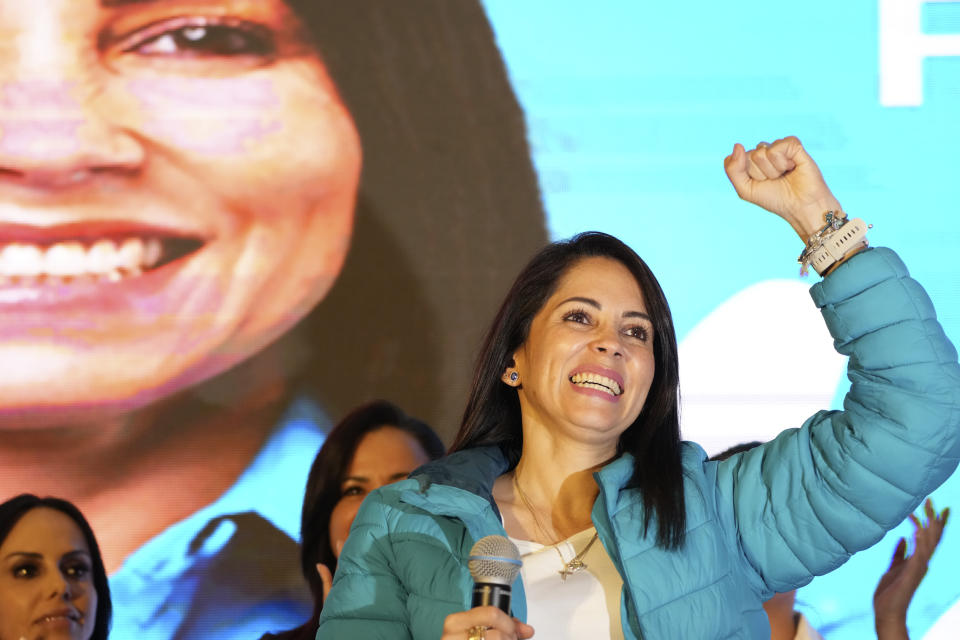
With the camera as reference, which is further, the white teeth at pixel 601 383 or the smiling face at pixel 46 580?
the smiling face at pixel 46 580

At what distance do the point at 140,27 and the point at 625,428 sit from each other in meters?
2.31

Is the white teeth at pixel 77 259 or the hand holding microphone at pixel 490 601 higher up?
the white teeth at pixel 77 259

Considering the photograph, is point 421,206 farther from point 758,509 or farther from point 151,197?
point 758,509

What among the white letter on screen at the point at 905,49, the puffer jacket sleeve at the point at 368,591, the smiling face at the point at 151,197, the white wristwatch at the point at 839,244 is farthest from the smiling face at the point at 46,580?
the white letter on screen at the point at 905,49

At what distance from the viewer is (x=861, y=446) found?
1.63m

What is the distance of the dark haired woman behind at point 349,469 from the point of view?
3277mm

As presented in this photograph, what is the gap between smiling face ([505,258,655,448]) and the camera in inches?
74.4

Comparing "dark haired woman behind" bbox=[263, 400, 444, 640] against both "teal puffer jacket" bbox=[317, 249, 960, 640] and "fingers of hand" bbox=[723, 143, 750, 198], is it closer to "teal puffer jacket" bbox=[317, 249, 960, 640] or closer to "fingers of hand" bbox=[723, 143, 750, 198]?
"teal puffer jacket" bbox=[317, 249, 960, 640]

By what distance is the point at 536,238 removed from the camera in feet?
11.0

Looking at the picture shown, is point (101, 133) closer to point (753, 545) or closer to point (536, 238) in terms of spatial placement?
point (536, 238)

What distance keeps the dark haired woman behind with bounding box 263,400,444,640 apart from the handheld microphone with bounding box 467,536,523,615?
1863 millimetres

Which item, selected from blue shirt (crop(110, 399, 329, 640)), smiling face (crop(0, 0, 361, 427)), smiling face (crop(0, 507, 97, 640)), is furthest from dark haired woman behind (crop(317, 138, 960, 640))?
smiling face (crop(0, 507, 97, 640))

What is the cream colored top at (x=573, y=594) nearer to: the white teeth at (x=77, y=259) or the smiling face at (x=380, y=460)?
the smiling face at (x=380, y=460)

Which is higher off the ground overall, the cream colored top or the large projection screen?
the large projection screen
